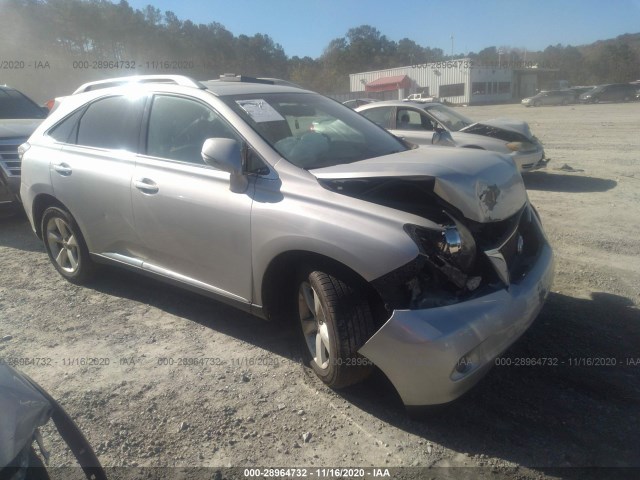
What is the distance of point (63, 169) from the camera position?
4.35 meters

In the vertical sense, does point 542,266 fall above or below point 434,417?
above

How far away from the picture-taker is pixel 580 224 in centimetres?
620

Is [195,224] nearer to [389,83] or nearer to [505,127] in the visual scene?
[505,127]

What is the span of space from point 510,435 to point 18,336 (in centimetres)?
352

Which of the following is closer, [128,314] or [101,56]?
[128,314]

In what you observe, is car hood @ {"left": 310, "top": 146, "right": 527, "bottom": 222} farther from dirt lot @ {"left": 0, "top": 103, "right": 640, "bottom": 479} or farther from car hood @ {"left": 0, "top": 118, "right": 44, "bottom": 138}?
car hood @ {"left": 0, "top": 118, "right": 44, "bottom": 138}

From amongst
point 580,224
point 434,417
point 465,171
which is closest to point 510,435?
point 434,417

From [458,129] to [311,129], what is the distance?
20.8ft

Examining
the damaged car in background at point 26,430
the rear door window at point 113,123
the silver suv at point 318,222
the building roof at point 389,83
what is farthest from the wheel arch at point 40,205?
the building roof at point 389,83

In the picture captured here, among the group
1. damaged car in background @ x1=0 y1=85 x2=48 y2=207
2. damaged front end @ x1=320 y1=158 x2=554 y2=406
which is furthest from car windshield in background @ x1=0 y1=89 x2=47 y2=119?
damaged front end @ x1=320 y1=158 x2=554 y2=406

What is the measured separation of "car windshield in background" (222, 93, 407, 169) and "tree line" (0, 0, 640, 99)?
73.2 ft

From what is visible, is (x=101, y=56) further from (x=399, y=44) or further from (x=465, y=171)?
(x=399, y=44)

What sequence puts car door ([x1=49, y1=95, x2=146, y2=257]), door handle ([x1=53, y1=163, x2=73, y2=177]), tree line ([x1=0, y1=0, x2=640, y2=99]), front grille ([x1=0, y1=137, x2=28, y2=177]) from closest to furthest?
car door ([x1=49, y1=95, x2=146, y2=257])
door handle ([x1=53, y1=163, x2=73, y2=177])
front grille ([x1=0, y1=137, x2=28, y2=177])
tree line ([x1=0, y1=0, x2=640, y2=99])

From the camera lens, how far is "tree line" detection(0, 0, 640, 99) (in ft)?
124
